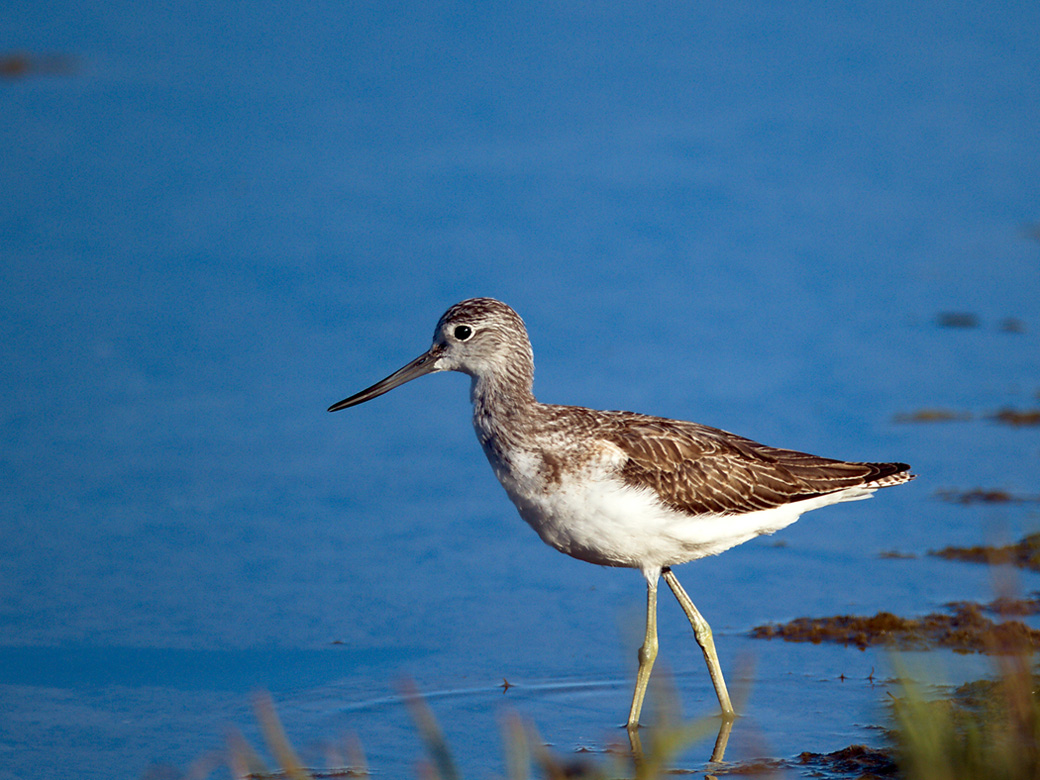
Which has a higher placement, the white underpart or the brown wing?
the brown wing

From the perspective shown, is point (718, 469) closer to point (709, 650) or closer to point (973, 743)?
point (709, 650)

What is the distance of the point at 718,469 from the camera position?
707 cm

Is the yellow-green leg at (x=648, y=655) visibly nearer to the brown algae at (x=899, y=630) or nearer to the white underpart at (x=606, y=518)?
the white underpart at (x=606, y=518)

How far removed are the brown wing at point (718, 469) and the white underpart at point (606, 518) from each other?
81 millimetres

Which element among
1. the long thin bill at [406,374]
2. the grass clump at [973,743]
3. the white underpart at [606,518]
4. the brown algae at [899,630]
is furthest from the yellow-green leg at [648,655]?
the grass clump at [973,743]

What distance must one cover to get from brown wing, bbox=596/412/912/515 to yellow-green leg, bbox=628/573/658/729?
0.48 metres

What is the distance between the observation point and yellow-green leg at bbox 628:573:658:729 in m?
6.79

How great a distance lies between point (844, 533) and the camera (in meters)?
9.10

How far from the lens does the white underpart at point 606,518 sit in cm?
Answer: 646

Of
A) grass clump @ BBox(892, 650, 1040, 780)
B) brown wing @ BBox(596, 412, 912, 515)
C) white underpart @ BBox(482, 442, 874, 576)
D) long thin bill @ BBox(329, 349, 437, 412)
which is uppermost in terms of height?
long thin bill @ BBox(329, 349, 437, 412)

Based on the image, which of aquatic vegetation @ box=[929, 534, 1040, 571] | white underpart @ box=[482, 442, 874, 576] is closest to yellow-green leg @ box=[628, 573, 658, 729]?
white underpart @ box=[482, 442, 874, 576]

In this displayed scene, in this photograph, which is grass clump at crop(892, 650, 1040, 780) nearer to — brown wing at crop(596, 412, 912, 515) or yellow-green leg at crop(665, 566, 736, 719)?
brown wing at crop(596, 412, 912, 515)

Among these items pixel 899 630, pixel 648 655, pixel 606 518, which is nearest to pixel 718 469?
pixel 606 518

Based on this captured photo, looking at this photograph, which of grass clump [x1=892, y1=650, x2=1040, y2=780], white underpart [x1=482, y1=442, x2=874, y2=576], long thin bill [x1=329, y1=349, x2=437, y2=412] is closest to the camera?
grass clump [x1=892, y1=650, x2=1040, y2=780]
